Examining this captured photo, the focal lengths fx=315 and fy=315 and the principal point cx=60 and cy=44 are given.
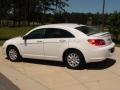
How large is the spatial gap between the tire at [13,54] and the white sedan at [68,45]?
117 millimetres

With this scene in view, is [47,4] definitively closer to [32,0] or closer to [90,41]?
[32,0]

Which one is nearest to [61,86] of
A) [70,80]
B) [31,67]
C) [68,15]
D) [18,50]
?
[70,80]

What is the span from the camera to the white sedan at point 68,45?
10352 millimetres

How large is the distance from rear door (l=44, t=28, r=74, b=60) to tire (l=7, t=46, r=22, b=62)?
61.0 inches

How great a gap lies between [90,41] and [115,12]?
40.5ft

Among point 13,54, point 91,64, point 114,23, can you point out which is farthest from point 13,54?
point 114,23

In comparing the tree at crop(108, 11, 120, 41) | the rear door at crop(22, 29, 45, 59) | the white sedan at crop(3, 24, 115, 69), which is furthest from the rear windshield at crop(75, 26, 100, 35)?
the tree at crop(108, 11, 120, 41)

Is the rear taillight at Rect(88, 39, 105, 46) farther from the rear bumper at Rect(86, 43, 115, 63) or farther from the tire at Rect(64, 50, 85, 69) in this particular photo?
the tire at Rect(64, 50, 85, 69)

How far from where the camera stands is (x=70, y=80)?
30.5 feet

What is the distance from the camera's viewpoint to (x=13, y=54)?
12.6 metres

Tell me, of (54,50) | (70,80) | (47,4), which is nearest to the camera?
(70,80)

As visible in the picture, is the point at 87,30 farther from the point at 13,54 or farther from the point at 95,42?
the point at 13,54

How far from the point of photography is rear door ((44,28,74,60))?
35.7 ft

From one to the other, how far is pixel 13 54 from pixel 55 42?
234 centimetres
